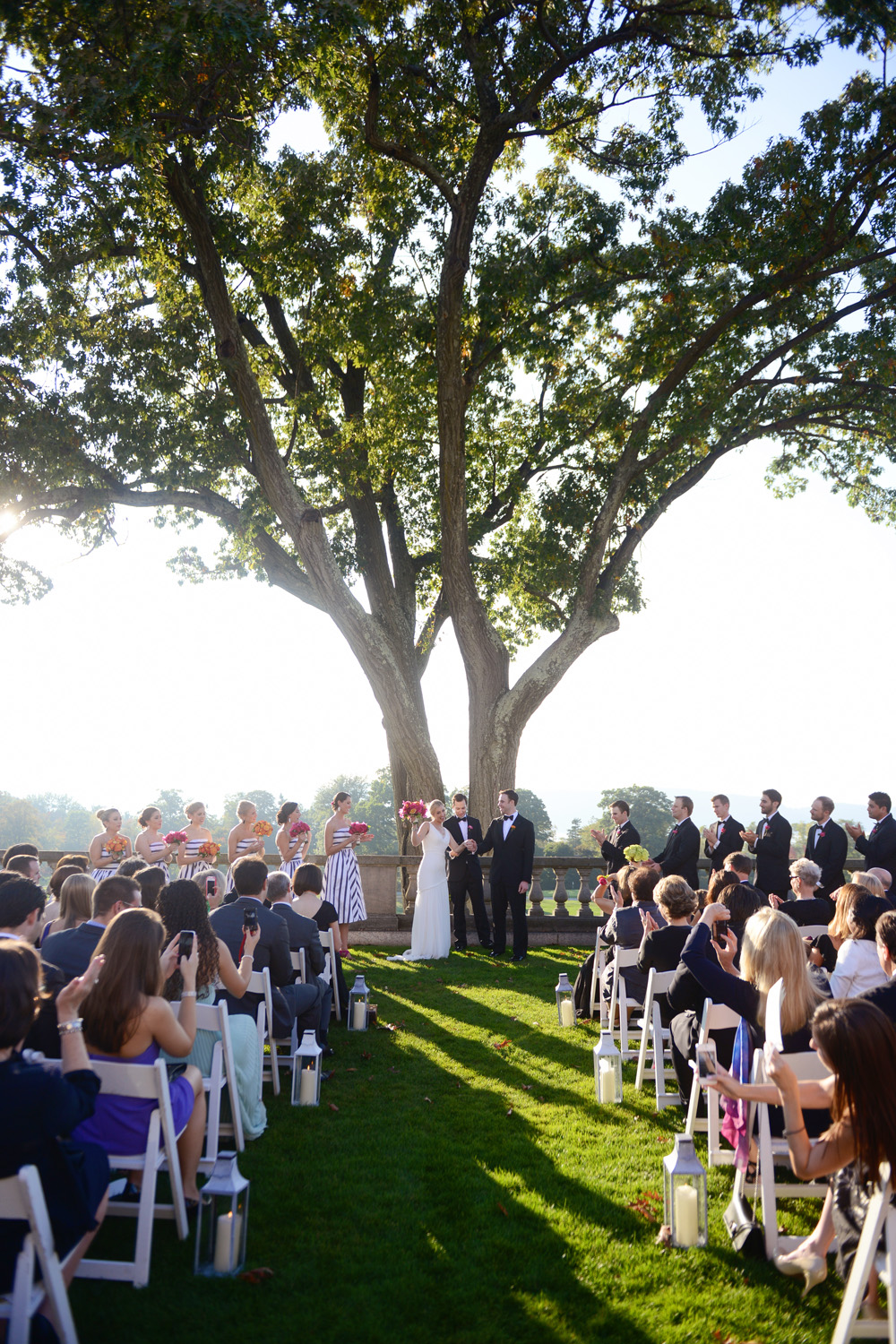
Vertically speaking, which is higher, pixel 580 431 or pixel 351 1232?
pixel 580 431

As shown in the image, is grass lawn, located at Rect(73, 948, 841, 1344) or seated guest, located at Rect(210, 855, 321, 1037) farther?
seated guest, located at Rect(210, 855, 321, 1037)

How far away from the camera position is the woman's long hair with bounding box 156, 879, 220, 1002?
497 centimetres

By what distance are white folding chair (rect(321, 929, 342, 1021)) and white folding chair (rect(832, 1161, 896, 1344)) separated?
569 centimetres

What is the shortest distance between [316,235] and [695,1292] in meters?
15.1

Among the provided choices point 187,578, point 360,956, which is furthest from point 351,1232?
point 187,578

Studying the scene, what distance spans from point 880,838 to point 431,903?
5841 millimetres

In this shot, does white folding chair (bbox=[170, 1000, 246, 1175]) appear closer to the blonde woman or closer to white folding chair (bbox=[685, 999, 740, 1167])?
white folding chair (bbox=[685, 999, 740, 1167])

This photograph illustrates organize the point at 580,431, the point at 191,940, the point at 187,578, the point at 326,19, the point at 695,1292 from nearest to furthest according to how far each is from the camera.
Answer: the point at 695,1292
the point at 191,940
the point at 326,19
the point at 580,431
the point at 187,578

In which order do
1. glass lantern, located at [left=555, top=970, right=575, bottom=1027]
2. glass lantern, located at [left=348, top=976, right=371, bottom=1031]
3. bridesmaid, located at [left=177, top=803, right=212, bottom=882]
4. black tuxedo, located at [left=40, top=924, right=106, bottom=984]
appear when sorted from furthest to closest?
1. bridesmaid, located at [left=177, top=803, right=212, bottom=882]
2. glass lantern, located at [left=555, top=970, right=575, bottom=1027]
3. glass lantern, located at [left=348, top=976, right=371, bottom=1031]
4. black tuxedo, located at [left=40, top=924, right=106, bottom=984]

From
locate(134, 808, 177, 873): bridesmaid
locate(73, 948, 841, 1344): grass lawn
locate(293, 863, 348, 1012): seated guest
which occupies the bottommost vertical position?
locate(73, 948, 841, 1344): grass lawn

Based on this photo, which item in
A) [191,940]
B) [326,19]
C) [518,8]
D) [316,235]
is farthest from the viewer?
[316,235]

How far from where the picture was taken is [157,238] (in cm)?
1359

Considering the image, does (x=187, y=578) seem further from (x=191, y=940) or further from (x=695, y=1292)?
(x=695, y=1292)

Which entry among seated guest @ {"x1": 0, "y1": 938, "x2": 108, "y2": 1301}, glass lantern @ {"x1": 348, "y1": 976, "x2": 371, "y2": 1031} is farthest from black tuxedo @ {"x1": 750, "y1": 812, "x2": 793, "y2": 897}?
seated guest @ {"x1": 0, "y1": 938, "x2": 108, "y2": 1301}
